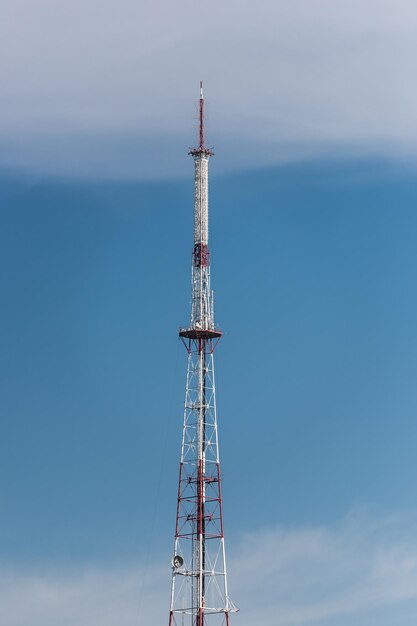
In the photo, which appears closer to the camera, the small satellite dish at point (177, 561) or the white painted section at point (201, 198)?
the small satellite dish at point (177, 561)

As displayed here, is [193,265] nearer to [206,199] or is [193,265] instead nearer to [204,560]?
[206,199]

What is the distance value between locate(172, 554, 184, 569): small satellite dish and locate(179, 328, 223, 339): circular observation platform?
2442 centimetres

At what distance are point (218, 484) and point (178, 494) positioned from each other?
457 cm

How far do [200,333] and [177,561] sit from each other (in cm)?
2535

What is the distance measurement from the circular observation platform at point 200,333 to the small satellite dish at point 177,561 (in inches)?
961

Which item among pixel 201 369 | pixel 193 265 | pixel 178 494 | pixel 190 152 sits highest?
pixel 190 152

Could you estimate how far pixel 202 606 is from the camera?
170 m

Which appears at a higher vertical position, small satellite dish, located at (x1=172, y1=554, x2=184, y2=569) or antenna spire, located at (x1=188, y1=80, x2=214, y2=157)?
antenna spire, located at (x1=188, y1=80, x2=214, y2=157)

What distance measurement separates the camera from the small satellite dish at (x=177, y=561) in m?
172

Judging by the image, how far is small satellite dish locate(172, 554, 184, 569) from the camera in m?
172

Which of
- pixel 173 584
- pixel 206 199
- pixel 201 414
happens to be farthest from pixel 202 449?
pixel 206 199

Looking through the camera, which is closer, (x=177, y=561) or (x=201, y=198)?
(x=177, y=561)

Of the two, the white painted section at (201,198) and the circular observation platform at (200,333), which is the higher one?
the white painted section at (201,198)

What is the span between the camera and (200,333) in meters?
176
